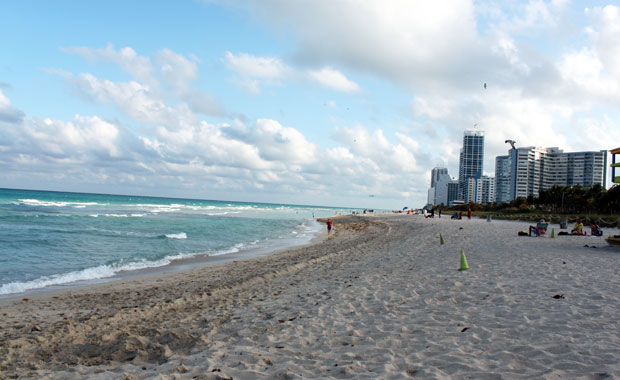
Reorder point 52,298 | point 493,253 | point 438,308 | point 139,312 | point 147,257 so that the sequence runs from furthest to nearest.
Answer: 1. point 147,257
2. point 493,253
3. point 52,298
4. point 139,312
5. point 438,308

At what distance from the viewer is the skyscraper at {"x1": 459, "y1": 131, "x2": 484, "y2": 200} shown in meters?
174

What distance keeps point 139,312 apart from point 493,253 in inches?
454

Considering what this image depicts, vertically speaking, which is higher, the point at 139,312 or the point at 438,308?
the point at 438,308

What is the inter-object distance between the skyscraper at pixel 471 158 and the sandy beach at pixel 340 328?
17534cm

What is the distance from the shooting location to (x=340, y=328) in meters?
5.99

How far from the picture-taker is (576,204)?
6919cm

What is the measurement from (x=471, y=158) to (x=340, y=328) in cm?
18631

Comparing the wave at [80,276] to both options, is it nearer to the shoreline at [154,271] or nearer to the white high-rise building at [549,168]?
the shoreline at [154,271]

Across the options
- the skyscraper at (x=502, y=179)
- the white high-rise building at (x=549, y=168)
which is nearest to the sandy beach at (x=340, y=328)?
the white high-rise building at (x=549, y=168)

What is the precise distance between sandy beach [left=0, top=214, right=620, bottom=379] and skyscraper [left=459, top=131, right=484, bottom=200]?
175342 millimetres

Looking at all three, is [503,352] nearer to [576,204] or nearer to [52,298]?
[52,298]

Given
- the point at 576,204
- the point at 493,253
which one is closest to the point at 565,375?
the point at 493,253

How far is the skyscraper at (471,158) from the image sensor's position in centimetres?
17412

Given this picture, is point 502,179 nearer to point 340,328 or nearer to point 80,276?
point 80,276
